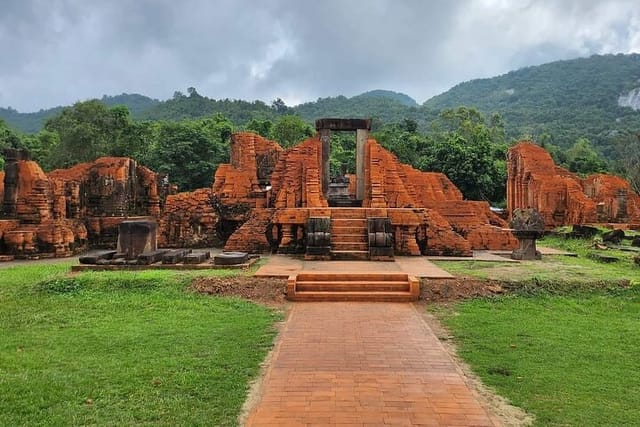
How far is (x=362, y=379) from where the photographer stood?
4730 millimetres

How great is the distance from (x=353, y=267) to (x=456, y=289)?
217 centimetres

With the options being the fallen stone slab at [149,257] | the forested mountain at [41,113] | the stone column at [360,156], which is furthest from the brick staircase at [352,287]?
the forested mountain at [41,113]

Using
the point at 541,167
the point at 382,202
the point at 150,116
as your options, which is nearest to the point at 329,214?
the point at 382,202

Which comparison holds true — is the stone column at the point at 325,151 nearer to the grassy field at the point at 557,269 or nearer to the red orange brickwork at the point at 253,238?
the red orange brickwork at the point at 253,238

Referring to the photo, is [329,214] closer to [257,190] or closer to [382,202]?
[382,202]

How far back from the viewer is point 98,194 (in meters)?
18.0

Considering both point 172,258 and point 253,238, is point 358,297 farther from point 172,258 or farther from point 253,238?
point 253,238

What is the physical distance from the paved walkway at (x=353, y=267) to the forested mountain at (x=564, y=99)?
5596 centimetres

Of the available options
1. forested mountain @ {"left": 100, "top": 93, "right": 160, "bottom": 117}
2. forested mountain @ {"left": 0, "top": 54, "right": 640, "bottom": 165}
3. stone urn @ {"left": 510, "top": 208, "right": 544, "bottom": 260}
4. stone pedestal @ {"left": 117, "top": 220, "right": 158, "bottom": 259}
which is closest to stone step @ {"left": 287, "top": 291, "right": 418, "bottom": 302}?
stone pedestal @ {"left": 117, "top": 220, "right": 158, "bottom": 259}

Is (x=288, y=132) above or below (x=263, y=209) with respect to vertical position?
above

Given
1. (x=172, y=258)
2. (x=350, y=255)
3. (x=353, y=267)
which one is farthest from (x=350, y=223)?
(x=172, y=258)

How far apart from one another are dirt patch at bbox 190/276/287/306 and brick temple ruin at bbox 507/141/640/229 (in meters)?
18.3

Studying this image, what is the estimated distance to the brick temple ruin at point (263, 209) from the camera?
40.6ft

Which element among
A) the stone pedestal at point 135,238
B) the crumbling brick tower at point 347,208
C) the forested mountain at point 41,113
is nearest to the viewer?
the stone pedestal at point 135,238
